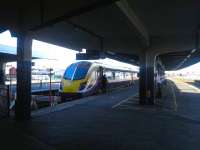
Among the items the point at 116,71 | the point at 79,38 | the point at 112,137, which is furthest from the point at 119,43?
the point at 116,71

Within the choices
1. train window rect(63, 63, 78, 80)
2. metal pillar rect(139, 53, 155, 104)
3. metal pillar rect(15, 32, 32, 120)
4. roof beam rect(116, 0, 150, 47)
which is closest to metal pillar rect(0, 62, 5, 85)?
train window rect(63, 63, 78, 80)

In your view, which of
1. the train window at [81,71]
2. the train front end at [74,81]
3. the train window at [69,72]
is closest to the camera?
the train front end at [74,81]

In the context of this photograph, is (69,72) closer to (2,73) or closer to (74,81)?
(74,81)

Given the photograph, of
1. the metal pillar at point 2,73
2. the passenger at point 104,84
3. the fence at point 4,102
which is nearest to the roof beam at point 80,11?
the fence at point 4,102

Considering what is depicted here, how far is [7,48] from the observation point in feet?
78.0

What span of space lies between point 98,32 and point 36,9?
260 inches

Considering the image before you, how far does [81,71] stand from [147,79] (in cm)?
781

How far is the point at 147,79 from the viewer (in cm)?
2066

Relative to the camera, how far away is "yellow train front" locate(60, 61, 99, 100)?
85.5 ft

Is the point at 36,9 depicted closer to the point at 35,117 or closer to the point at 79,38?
the point at 35,117

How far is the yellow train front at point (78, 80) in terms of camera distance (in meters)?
26.0

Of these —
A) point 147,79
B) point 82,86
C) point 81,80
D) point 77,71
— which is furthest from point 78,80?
point 147,79

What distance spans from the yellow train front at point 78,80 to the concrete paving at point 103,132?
432 inches

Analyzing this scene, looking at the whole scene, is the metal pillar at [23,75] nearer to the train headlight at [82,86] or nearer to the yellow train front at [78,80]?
the yellow train front at [78,80]
